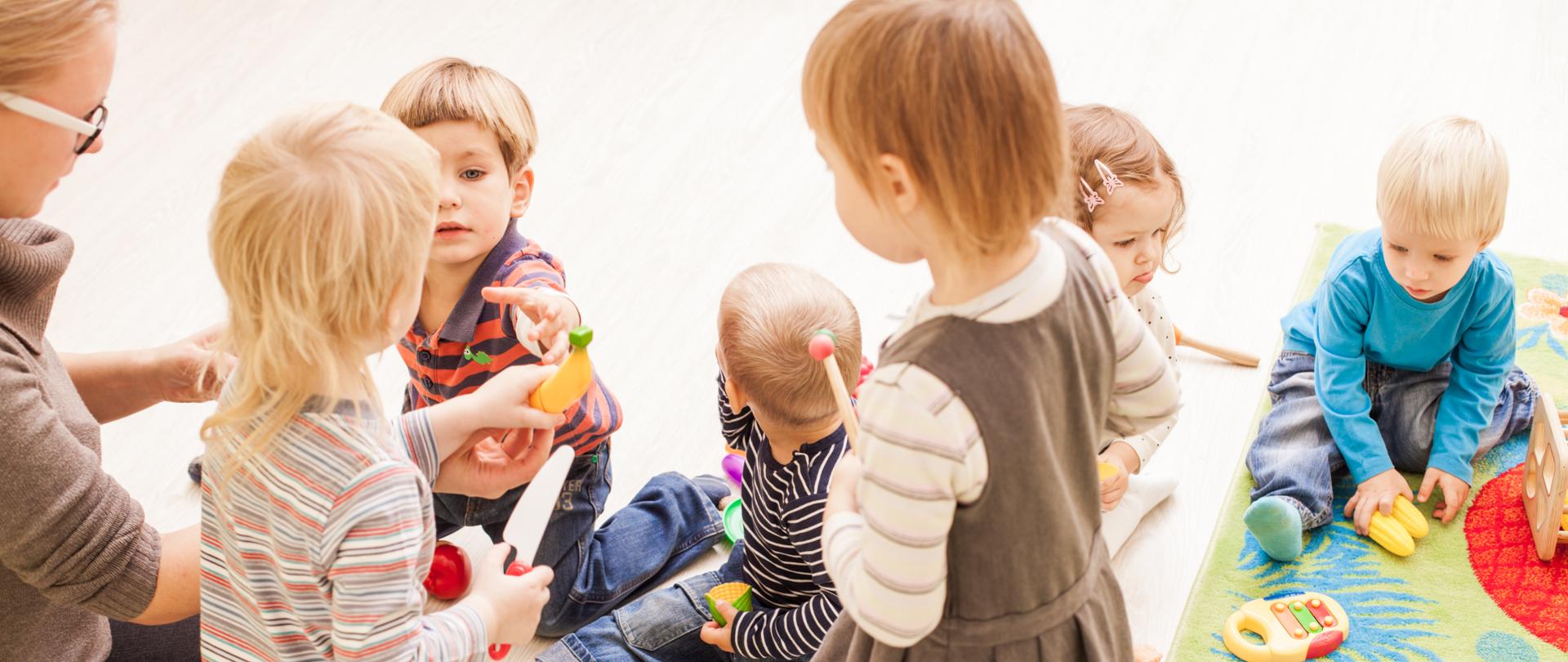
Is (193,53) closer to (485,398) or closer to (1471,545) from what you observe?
(485,398)

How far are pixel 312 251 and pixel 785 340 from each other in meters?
0.46

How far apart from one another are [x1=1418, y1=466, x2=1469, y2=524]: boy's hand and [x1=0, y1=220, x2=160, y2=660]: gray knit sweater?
1.44 metres

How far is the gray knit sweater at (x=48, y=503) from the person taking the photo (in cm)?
96

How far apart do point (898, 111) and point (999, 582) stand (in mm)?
330

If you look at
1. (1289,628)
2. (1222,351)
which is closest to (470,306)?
(1289,628)

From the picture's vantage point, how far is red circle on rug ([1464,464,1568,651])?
147 centimetres

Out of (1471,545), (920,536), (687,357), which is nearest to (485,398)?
(920,536)

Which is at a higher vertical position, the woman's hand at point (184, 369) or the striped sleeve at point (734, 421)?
the woman's hand at point (184, 369)

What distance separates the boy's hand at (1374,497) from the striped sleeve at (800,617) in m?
0.72

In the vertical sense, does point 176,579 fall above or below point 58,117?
below

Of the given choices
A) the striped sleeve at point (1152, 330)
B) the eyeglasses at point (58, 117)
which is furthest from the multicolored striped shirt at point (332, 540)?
the striped sleeve at point (1152, 330)

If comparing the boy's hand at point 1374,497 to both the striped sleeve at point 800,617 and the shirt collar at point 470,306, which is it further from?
the shirt collar at point 470,306

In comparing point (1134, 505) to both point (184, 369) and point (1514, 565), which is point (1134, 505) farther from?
point (184, 369)

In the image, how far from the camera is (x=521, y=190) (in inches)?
55.4
